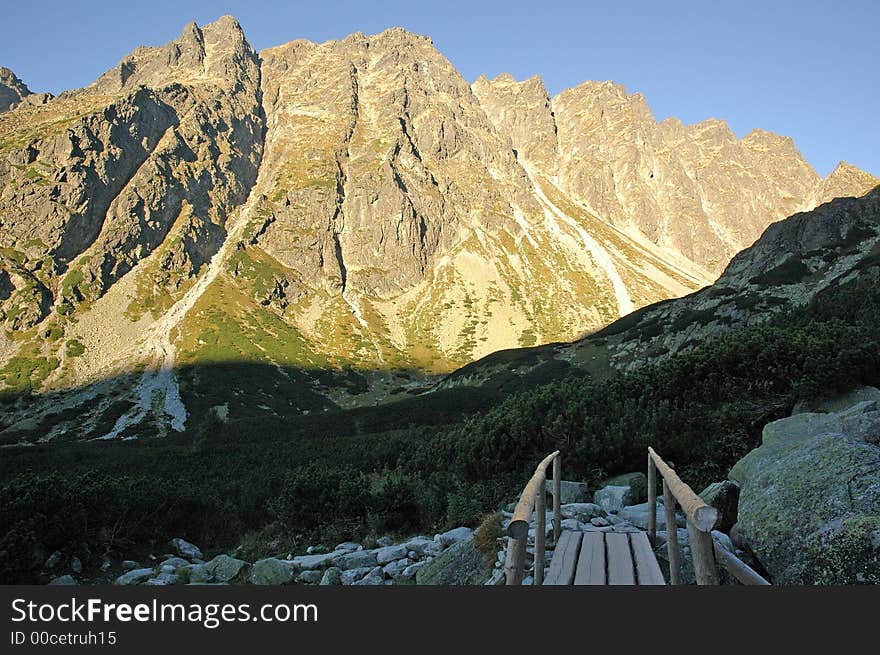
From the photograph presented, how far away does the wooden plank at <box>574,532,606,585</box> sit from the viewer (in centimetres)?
570

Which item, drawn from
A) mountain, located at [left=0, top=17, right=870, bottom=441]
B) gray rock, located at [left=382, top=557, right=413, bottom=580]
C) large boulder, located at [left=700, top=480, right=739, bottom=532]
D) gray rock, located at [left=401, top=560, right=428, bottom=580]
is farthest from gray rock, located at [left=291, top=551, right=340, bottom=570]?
mountain, located at [left=0, top=17, right=870, bottom=441]

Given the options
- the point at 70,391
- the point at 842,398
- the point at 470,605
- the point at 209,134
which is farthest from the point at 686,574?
the point at 209,134

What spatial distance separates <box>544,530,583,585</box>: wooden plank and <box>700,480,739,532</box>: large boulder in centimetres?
218

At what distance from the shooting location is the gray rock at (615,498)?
990 centimetres

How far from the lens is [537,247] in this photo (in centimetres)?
18088

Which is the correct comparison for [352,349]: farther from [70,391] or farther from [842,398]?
[842,398]

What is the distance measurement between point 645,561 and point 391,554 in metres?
4.41

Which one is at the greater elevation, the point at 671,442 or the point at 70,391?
the point at 70,391

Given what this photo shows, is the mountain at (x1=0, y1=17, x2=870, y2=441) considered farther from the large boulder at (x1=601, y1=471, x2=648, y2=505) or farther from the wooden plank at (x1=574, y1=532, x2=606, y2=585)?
the wooden plank at (x1=574, y1=532, x2=606, y2=585)

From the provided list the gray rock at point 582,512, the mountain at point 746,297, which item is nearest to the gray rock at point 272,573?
the gray rock at point 582,512

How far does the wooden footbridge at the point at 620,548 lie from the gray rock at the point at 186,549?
8594 millimetres

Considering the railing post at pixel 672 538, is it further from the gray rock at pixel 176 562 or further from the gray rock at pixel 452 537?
the gray rock at pixel 176 562

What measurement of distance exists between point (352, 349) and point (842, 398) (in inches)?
4661

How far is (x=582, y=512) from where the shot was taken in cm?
894
